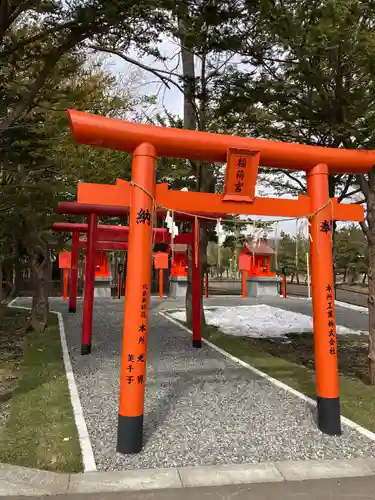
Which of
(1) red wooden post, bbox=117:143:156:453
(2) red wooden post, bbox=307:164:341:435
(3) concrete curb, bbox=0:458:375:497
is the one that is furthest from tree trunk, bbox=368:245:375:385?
(1) red wooden post, bbox=117:143:156:453

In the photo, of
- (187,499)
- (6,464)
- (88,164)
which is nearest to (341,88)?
(187,499)

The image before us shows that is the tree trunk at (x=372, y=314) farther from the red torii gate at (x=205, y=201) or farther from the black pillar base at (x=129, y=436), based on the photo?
the black pillar base at (x=129, y=436)

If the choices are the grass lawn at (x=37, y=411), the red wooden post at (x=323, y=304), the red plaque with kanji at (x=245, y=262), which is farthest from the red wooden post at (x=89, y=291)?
the red plaque with kanji at (x=245, y=262)

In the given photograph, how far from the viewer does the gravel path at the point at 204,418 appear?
168 inches

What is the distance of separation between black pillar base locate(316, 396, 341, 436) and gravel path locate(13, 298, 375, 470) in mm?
100

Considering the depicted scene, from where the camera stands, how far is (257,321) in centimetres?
1470

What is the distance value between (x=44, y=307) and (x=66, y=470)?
8572 millimetres

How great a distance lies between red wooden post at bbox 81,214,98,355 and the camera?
8.81m

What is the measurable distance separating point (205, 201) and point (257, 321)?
34.3ft

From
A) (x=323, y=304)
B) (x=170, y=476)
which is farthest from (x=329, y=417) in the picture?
(x=170, y=476)

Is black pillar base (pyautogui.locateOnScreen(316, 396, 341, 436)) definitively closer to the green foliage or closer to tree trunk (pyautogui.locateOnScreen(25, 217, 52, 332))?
tree trunk (pyautogui.locateOnScreen(25, 217, 52, 332))

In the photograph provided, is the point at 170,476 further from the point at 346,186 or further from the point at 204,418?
the point at 346,186

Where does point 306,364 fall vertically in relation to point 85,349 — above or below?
below

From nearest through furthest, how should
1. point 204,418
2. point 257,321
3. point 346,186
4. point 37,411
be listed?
1. point 204,418
2. point 37,411
3. point 346,186
4. point 257,321
